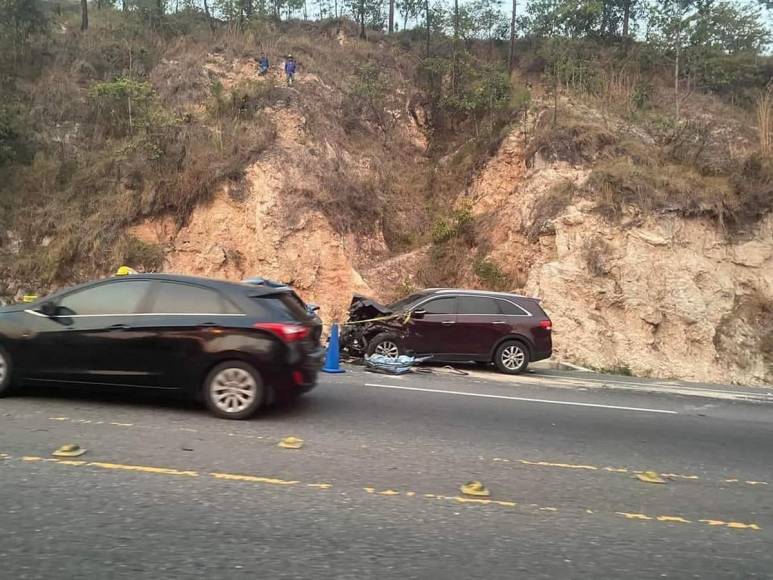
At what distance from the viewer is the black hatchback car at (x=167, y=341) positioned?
6.45 metres

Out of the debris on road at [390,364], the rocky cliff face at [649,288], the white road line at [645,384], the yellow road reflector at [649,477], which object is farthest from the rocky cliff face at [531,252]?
the yellow road reflector at [649,477]

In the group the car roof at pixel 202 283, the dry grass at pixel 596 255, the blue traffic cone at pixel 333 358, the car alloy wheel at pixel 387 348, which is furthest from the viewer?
the dry grass at pixel 596 255

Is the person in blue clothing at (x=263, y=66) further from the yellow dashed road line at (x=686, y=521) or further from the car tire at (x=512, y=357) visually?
the yellow dashed road line at (x=686, y=521)

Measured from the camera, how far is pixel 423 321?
39.9 feet

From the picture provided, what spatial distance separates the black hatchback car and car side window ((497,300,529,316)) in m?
6.44

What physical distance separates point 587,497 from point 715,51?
25.7 metres

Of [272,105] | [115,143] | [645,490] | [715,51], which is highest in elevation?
[715,51]

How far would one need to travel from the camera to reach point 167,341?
6465 millimetres

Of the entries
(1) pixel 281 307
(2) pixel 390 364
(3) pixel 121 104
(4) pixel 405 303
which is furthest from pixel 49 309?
(3) pixel 121 104

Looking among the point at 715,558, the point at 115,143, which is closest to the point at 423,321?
the point at 715,558

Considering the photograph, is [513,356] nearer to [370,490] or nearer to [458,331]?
[458,331]

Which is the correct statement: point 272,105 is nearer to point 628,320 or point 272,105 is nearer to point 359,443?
point 628,320

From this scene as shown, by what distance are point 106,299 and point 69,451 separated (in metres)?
2.08

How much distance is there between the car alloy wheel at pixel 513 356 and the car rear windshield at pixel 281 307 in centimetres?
617
